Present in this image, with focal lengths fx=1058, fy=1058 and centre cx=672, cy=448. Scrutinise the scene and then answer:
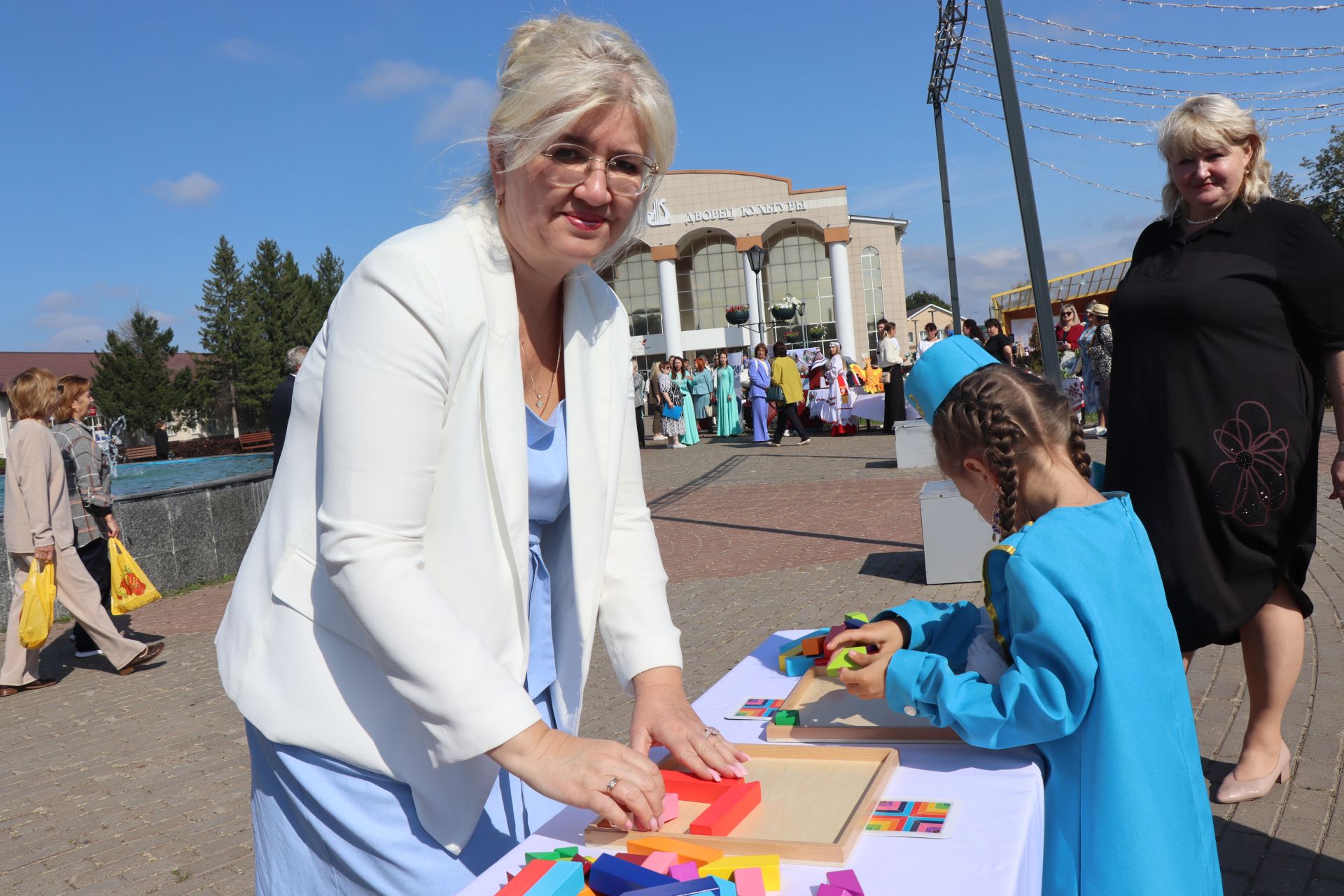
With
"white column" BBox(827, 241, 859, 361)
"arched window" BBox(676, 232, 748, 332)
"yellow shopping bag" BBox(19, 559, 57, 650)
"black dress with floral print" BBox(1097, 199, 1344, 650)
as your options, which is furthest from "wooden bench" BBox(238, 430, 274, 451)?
"black dress with floral print" BBox(1097, 199, 1344, 650)

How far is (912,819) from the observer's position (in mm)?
1444

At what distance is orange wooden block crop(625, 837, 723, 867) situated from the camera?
50.8 inches

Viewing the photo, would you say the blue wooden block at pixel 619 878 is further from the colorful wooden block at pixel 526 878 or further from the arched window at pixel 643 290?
the arched window at pixel 643 290

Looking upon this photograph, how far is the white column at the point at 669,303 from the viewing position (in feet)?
177

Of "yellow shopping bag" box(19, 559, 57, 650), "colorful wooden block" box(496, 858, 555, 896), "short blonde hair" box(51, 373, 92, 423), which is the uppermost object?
"short blonde hair" box(51, 373, 92, 423)

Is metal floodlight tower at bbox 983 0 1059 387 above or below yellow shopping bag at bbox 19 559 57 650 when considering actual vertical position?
above

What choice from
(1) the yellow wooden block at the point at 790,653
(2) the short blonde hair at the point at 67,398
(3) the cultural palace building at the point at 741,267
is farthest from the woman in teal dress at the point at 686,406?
(3) the cultural palace building at the point at 741,267

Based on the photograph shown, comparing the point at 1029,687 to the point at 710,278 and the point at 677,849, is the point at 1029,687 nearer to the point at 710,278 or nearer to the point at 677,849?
the point at 677,849

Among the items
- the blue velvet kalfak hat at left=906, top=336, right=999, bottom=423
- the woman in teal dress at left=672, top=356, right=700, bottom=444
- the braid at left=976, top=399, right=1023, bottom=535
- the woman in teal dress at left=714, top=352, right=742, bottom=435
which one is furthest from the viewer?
the woman in teal dress at left=714, top=352, right=742, bottom=435

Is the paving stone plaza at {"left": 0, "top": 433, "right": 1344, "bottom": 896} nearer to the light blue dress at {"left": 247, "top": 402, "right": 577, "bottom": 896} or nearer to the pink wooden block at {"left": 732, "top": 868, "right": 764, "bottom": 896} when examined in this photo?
the light blue dress at {"left": 247, "top": 402, "right": 577, "bottom": 896}

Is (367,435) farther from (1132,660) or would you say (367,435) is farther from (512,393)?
(1132,660)

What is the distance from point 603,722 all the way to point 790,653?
115 inches

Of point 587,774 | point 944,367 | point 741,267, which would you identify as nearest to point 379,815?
point 587,774

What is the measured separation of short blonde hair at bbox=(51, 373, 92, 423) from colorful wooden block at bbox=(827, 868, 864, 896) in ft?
24.0
